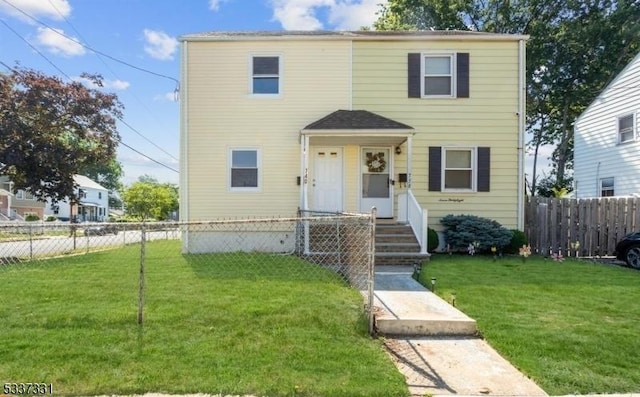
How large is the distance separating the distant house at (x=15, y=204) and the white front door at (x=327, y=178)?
37.4 meters

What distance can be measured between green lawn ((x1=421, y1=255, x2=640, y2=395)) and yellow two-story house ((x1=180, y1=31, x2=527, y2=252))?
3629 millimetres

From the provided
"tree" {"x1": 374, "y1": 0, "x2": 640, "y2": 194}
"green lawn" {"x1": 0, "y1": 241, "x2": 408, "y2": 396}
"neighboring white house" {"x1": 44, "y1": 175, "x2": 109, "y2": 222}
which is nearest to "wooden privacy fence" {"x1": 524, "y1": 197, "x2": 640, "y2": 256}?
"green lawn" {"x1": 0, "y1": 241, "x2": 408, "y2": 396}

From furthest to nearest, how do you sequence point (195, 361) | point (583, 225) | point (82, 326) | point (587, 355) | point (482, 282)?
point (583, 225)
point (482, 282)
point (82, 326)
point (587, 355)
point (195, 361)

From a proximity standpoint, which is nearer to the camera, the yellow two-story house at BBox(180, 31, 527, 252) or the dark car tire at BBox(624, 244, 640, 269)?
the dark car tire at BBox(624, 244, 640, 269)

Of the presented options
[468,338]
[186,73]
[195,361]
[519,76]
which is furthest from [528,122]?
[195,361]

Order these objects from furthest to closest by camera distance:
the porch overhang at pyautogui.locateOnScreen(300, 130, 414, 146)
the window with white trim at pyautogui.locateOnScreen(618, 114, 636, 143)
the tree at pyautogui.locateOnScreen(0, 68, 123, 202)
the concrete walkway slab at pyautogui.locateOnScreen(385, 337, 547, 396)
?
1. the window with white trim at pyautogui.locateOnScreen(618, 114, 636, 143)
2. the tree at pyautogui.locateOnScreen(0, 68, 123, 202)
3. the porch overhang at pyautogui.locateOnScreen(300, 130, 414, 146)
4. the concrete walkway slab at pyautogui.locateOnScreen(385, 337, 547, 396)

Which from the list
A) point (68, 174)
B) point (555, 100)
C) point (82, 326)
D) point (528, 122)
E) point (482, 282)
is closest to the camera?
point (82, 326)

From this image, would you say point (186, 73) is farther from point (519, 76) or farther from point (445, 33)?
point (519, 76)

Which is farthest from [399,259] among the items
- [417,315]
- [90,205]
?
[90,205]

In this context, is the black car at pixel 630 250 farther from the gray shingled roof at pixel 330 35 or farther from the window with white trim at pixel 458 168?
the gray shingled roof at pixel 330 35

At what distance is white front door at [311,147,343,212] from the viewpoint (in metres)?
11.7

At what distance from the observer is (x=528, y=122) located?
27.0 meters

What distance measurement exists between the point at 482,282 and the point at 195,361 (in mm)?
5170

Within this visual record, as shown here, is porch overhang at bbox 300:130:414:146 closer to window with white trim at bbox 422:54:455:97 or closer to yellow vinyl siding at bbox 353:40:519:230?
yellow vinyl siding at bbox 353:40:519:230
